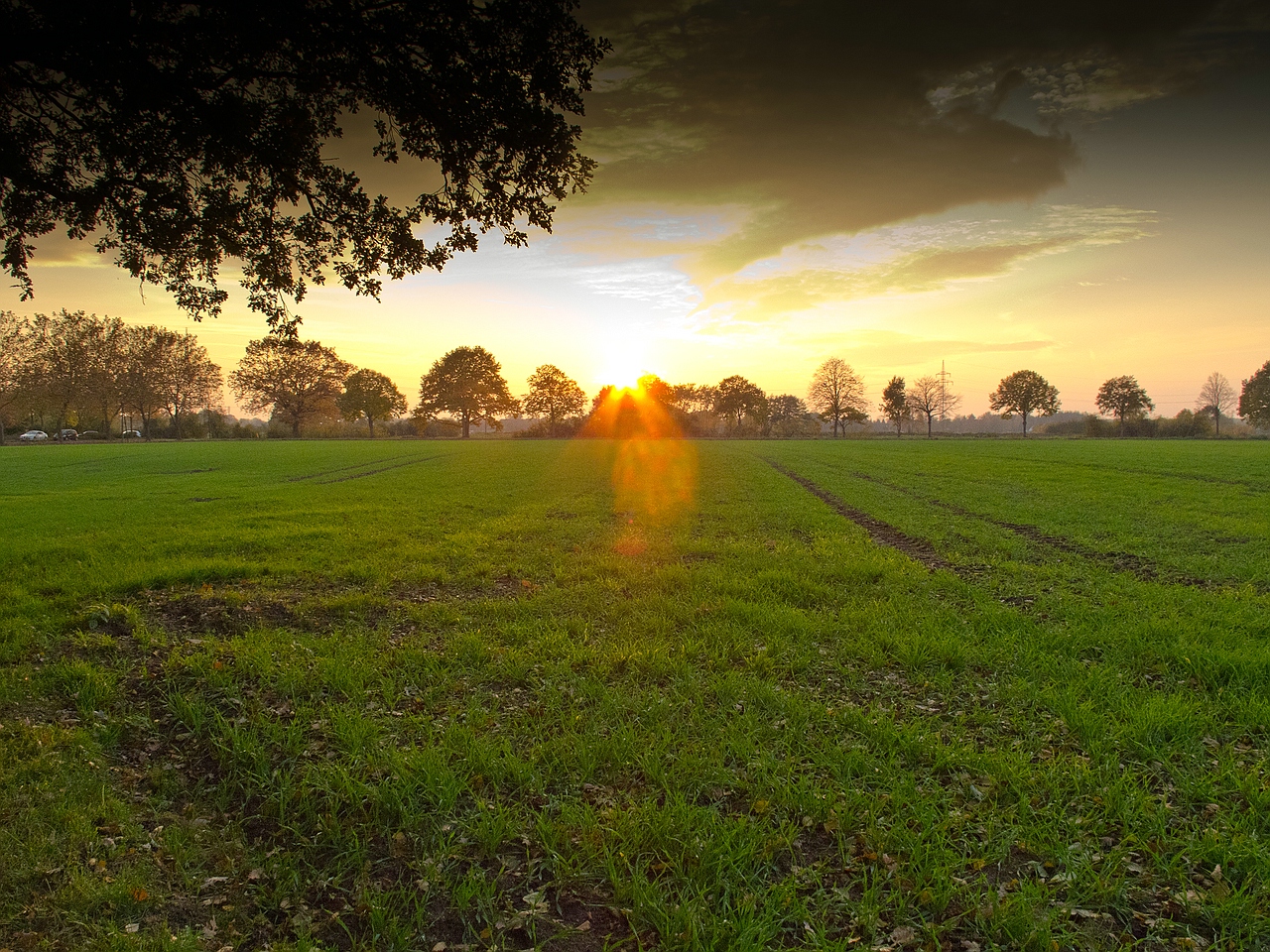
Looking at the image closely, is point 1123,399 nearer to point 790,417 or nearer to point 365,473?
point 790,417

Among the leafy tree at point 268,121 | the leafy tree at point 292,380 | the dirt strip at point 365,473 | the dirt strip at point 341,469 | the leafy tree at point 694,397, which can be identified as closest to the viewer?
the leafy tree at point 268,121

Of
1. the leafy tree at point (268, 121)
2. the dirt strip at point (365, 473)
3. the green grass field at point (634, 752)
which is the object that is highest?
the leafy tree at point (268, 121)

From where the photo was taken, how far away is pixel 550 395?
117312mm

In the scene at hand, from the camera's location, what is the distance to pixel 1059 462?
38.2 meters

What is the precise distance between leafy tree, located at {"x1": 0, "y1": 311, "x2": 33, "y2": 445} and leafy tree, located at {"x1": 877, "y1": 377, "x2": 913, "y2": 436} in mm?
133275

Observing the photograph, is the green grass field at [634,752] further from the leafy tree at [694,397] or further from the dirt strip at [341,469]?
the leafy tree at [694,397]

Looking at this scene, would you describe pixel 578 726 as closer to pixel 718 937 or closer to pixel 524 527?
pixel 718 937

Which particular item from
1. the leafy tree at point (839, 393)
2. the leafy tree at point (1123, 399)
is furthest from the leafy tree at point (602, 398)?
the leafy tree at point (1123, 399)

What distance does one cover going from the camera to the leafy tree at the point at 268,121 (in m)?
8.56

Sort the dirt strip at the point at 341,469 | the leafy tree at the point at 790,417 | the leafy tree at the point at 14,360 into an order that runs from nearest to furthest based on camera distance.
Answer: the dirt strip at the point at 341,469 → the leafy tree at the point at 14,360 → the leafy tree at the point at 790,417

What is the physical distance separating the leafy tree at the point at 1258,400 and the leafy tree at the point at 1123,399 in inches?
532

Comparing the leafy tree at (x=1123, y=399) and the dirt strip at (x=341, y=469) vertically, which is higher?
the leafy tree at (x=1123, y=399)

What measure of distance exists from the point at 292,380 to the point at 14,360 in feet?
108

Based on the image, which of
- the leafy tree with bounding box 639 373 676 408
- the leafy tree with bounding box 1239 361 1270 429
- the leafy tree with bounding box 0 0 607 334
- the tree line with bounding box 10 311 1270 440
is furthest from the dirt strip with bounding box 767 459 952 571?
the leafy tree with bounding box 1239 361 1270 429
